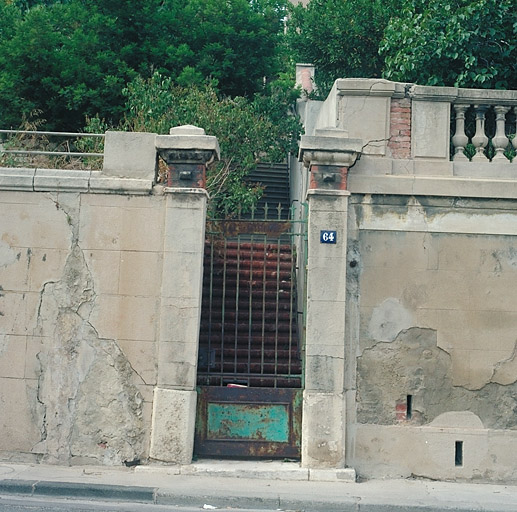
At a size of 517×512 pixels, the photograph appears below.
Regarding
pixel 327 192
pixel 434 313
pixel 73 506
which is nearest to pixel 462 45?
pixel 327 192

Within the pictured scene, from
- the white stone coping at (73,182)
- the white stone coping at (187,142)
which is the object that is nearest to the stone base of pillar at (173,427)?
the white stone coping at (73,182)

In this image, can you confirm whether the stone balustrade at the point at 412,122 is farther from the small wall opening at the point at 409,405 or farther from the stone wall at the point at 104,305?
the small wall opening at the point at 409,405

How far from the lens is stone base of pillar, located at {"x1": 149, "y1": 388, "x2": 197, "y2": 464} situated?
299 inches

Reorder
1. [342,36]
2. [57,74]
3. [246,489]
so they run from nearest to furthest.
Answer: [246,489]
[57,74]
[342,36]

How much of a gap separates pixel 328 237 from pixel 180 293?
1.77m

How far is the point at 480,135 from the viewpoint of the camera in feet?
26.5

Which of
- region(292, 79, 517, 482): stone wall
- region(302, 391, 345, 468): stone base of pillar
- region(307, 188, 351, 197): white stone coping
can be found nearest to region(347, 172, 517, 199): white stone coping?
region(292, 79, 517, 482): stone wall

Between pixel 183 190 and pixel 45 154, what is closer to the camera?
pixel 183 190

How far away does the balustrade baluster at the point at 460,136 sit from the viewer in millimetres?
8086

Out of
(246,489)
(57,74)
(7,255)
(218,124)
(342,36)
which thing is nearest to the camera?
(246,489)

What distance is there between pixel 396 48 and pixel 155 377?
6782mm

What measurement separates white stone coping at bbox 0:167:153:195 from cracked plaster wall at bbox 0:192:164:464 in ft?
0.28

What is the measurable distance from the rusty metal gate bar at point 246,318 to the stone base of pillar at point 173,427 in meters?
0.68

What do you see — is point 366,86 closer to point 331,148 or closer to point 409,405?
point 331,148
